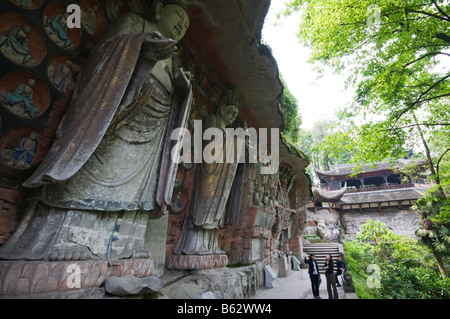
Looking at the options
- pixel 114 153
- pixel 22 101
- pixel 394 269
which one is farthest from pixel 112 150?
pixel 394 269

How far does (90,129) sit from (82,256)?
3.18ft

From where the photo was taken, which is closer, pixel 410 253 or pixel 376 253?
pixel 410 253

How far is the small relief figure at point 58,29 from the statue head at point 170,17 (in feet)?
3.24

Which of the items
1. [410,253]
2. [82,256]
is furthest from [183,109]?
[410,253]

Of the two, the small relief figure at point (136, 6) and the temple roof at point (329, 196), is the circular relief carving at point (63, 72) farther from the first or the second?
the temple roof at point (329, 196)

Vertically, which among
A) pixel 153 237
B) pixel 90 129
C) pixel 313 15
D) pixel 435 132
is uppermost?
pixel 313 15

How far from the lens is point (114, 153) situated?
2273mm

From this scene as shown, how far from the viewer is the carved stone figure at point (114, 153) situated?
1.80 metres

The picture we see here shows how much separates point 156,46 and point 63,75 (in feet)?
2.94

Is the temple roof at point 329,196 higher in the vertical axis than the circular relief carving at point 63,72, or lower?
higher

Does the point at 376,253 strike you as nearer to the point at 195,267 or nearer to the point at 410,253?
the point at 410,253

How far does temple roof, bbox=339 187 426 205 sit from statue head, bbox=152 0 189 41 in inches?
1017

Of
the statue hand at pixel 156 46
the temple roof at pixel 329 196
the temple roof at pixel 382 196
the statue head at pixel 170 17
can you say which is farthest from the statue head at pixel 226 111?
the temple roof at pixel 382 196

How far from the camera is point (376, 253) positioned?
1344cm
